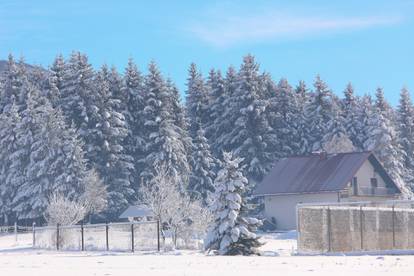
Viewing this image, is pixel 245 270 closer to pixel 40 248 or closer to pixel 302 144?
pixel 40 248

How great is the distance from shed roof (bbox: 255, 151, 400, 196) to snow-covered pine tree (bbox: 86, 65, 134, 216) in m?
12.7

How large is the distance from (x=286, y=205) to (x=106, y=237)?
3425cm

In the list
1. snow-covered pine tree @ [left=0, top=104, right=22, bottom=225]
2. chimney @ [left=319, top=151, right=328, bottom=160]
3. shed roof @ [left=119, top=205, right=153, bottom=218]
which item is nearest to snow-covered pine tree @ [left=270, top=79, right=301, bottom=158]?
chimney @ [left=319, top=151, right=328, bottom=160]

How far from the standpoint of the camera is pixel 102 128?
7588 cm

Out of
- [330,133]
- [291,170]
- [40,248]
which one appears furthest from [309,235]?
[330,133]

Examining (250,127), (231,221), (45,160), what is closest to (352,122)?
(250,127)

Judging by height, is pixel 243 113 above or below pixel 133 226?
above

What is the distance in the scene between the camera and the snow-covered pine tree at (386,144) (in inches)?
3086

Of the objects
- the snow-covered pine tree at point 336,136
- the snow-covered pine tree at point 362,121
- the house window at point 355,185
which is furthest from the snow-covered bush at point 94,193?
the snow-covered pine tree at point 362,121

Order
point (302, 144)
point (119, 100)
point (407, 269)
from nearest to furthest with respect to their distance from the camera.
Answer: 1. point (407, 269)
2. point (119, 100)
3. point (302, 144)

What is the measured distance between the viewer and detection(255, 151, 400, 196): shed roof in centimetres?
6881

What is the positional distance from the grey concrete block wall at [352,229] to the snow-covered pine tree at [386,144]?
4151cm

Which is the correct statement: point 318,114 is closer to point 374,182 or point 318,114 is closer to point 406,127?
point 406,127

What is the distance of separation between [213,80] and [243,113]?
8.79 m
